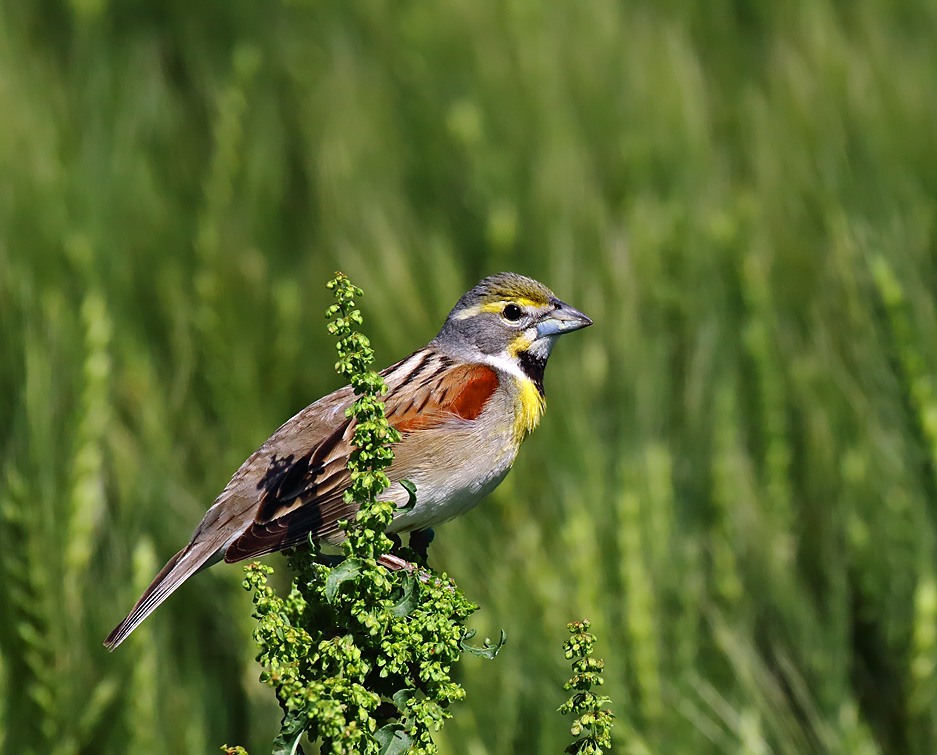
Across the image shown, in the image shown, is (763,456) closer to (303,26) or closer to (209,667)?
(209,667)

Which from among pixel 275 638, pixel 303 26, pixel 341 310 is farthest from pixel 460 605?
pixel 303 26

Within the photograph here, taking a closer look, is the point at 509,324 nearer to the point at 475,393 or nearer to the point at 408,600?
the point at 475,393

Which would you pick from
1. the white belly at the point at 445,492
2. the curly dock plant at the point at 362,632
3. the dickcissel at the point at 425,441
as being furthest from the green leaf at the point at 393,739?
the white belly at the point at 445,492

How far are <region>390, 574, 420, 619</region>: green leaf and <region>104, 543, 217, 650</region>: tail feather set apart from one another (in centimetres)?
70

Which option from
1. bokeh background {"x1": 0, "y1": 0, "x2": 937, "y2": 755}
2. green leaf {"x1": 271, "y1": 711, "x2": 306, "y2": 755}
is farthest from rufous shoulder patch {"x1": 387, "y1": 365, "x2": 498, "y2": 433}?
green leaf {"x1": 271, "y1": 711, "x2": 306, "y2": 755}

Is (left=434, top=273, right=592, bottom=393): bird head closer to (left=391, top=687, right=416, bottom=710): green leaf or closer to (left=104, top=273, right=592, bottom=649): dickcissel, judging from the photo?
(left=104, top=273, right=592, bottom=649): dickcissel

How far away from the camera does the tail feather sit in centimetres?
179

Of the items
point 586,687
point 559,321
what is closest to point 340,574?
point 586,687

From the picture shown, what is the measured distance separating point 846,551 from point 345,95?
2018mm

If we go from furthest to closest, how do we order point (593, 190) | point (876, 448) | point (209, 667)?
1. point (593, 190)
2. point (209, 667)
3. point (876, 448)

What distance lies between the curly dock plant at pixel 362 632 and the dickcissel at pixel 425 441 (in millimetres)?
607

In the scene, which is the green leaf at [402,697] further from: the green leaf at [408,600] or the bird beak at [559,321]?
the bird beak at [559,321]

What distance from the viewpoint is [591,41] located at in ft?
12.2

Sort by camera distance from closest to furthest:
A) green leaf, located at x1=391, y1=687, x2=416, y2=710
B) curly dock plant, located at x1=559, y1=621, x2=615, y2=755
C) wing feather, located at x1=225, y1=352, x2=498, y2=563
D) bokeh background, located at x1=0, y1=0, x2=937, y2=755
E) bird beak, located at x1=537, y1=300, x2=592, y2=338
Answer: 1. curly dock plant, located at x1=559, y1=621, x2=615, y2=755
2. green leaf, located at x1=391, y1=687, x2=416, y2=710
3. wing feather, located at x1=225, y1=352, x2=498, y2=563
4. bokeh background, located at x1=0, y1=0, x2=937, y2=755
5. bird beak, located at x1=537, y1=300, x2=592, y2=338
